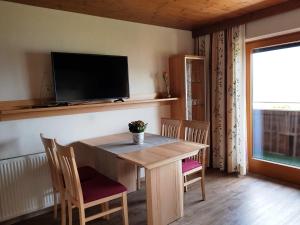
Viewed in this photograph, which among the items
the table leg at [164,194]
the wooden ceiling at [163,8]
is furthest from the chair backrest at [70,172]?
the wooden ceiling at [163,8]

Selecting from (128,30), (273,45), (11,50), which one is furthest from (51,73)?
(273,45)

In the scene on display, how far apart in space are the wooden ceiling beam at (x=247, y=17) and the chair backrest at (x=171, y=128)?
5.34ft

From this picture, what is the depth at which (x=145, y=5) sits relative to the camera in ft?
9.02

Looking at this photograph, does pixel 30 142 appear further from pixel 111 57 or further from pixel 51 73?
pixel 111 57

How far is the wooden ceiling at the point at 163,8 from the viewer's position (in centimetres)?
264

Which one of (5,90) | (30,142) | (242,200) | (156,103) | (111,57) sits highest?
(111,57)

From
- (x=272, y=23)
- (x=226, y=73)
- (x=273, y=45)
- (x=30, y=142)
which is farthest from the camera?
(x=226, y=73)

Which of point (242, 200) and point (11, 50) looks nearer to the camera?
point (11, 50)

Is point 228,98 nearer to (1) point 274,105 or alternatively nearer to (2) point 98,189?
(1) point 274,105

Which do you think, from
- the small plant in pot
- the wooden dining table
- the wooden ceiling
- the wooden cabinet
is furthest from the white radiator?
the wooden cabinet

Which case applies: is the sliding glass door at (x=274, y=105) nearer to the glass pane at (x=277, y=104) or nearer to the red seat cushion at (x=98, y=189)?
the glass pane at (x=277, y=104)

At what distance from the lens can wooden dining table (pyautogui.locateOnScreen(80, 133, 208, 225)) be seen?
2.18 meters

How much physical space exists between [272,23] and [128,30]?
191 centimetres

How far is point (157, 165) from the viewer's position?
2.06 metres
